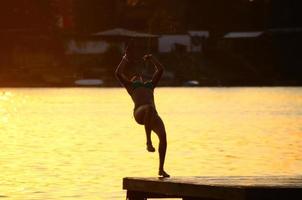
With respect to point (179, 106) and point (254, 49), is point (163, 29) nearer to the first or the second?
point (254, 49)

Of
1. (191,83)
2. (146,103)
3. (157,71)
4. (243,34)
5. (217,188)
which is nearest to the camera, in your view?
(217,188)

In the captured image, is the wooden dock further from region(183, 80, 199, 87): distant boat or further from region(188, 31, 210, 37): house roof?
region(188, 31, 210, 37): house roof

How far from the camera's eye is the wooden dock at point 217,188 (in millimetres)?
22125

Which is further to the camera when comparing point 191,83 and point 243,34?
point 243,34

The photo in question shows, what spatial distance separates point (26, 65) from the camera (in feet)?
361

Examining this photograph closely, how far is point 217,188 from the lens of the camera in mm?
22609

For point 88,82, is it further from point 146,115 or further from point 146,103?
point 146,115

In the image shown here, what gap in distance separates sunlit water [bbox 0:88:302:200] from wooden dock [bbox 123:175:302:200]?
5.31 meters

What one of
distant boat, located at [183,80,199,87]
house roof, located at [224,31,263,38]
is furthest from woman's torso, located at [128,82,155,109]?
house roof, located at [224,31,263,38]

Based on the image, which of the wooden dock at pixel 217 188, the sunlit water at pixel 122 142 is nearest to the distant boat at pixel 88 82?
the sunlit water at pixel 122 142

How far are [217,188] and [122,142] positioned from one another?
2634 cm

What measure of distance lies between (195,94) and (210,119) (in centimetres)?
3309

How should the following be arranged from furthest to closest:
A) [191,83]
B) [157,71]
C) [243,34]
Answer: [243,34], [191,83], [157,71]

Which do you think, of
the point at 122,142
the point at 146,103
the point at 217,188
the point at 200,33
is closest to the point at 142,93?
the point at 146,103
